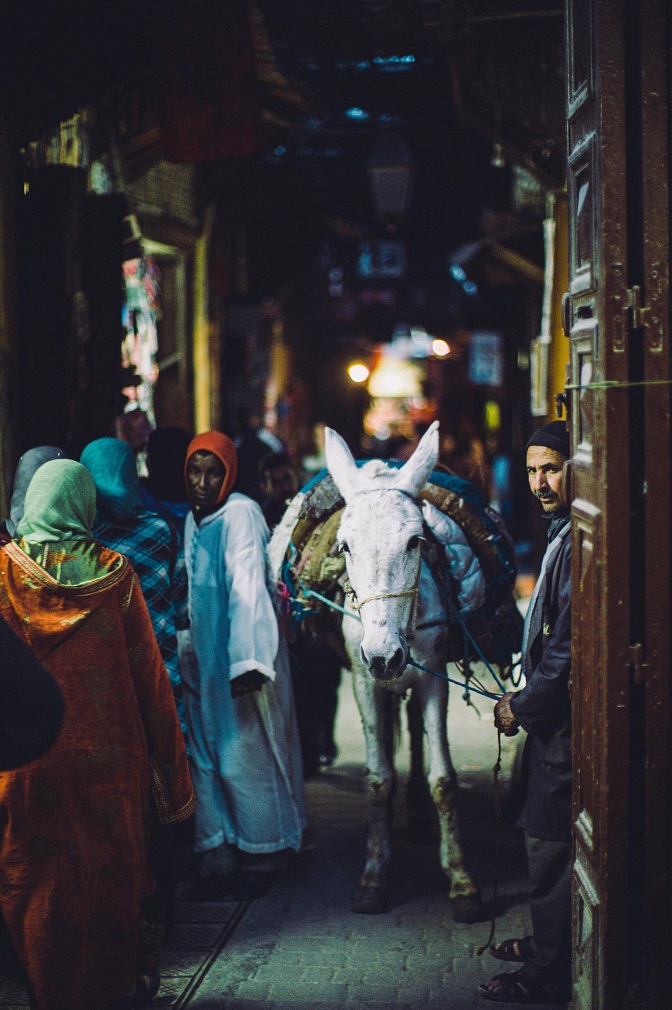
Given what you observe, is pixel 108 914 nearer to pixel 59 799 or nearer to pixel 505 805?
pixel 59 799

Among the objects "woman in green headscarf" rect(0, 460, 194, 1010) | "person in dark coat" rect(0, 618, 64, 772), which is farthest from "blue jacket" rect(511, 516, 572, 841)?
"person in dark coat" rect(0, 618, 64, 772)

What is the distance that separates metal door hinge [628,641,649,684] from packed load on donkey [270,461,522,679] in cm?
208

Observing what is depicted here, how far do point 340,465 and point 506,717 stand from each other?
61.1 inches

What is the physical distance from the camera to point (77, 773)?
12.7 ft

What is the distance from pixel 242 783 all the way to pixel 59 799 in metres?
1.70

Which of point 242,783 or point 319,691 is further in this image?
point 319,691

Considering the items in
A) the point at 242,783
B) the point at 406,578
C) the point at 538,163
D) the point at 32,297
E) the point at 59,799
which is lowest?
the point at 242,783

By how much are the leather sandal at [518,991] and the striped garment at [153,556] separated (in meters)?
1.93

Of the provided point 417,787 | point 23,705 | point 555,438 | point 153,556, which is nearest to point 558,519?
point 555,438

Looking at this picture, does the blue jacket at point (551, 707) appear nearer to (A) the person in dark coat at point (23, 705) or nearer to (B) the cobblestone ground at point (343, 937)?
(B) the cobblestone ground at point (343, 937)

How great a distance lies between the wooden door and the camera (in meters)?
3.15

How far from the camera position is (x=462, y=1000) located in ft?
14.0

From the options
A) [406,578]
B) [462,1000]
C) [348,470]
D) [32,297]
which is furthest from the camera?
[32,297]

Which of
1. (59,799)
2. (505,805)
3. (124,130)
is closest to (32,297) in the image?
(124,130)
